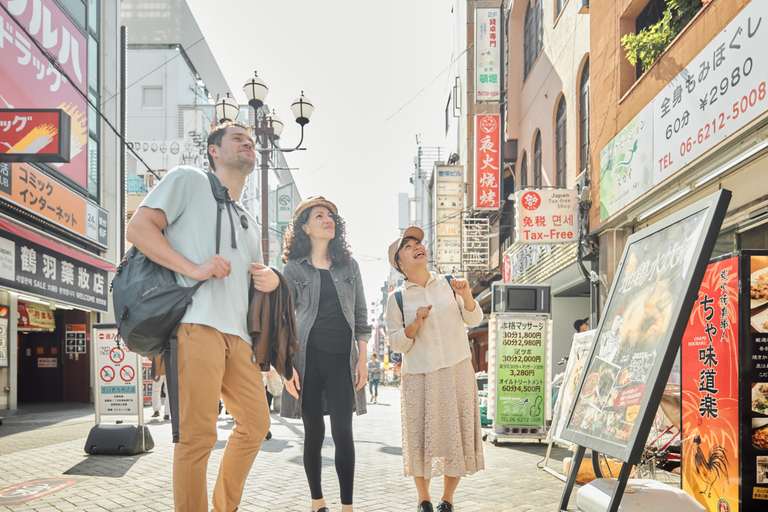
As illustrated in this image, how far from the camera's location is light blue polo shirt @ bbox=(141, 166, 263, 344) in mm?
3094

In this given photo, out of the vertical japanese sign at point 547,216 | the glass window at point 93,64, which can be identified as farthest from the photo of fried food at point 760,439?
the glass window at point 93,64

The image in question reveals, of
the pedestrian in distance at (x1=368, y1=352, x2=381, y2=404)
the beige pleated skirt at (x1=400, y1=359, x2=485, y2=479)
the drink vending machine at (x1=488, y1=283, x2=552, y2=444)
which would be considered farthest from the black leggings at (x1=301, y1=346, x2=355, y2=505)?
the pedestrian in distance at (x1=368, y1=352, x2=381, y2=404)

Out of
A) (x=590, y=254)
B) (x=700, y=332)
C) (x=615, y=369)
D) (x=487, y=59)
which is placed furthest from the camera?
(x=487, y=59)

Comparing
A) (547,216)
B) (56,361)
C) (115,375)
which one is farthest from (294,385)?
(56,361)

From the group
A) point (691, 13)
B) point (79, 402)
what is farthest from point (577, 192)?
point (79, 402)

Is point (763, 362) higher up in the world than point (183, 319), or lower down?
lower down

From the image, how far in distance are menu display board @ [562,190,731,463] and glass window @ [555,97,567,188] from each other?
42.3 ft

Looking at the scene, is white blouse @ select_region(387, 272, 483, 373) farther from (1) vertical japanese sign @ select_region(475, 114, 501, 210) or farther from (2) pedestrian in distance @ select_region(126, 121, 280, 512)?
(1) vertical japanese sign @ select_region(475, 114, 501, 210)

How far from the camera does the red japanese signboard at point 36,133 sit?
916 centimetres

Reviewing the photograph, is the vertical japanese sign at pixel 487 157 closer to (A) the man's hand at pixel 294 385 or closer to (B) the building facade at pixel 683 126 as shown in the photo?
(B) the building facade at pixel 683 126

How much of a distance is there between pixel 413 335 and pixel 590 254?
29.6 ft

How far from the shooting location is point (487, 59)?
22.8m

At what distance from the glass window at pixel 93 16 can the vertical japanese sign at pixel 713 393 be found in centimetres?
2022

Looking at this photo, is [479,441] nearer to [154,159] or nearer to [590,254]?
[590,254]
